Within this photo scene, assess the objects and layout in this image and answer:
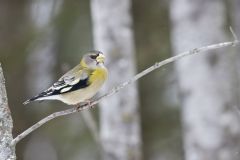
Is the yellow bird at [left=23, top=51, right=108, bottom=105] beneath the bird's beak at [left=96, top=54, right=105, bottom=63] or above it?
beneath

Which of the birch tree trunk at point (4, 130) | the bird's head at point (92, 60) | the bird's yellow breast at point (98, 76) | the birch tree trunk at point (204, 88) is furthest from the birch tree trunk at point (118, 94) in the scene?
the birch tree trunk at point (4, 130)

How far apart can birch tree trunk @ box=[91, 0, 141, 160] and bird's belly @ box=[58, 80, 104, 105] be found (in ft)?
7.59

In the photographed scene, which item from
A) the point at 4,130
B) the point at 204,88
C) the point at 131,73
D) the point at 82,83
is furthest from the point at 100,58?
the point at 204,88

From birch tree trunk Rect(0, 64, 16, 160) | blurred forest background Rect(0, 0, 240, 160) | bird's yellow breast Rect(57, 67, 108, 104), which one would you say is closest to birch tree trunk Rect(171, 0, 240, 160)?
blurred forest background Rect(0, 0, 240, 160)

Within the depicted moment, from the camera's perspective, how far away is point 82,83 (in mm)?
4984

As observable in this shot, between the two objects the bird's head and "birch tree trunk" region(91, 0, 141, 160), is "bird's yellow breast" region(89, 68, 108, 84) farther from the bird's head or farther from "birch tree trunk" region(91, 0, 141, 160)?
"birch tree trunk" region(91, 0, 141, 160)

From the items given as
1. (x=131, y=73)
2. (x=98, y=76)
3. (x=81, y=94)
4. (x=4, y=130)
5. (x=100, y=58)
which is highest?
(x=131, y=73)

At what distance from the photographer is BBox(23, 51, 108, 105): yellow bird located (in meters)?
4.82

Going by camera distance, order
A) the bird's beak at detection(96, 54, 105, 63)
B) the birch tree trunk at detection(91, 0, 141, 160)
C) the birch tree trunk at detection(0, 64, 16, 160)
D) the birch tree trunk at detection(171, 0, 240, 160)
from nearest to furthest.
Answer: the birch tree trunk at detection(0, 64, 16, 160) → the bird's beak at detection(96, 54, 105, 63) → the birch tree trunk at detection(91, 0, 141, 160) → the birch tree trunk at detection(171, 0, 240, 160)

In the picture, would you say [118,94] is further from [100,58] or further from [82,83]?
[82,83]

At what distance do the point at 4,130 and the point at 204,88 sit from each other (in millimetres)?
4316

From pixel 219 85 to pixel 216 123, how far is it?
0.43 meters


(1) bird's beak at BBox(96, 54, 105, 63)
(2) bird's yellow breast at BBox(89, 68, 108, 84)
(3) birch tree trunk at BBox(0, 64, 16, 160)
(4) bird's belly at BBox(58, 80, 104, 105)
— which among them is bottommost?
(3) birch tree trunk at BBox(0, 64, 16, 160)

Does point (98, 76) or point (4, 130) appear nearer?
point (4, 130)
